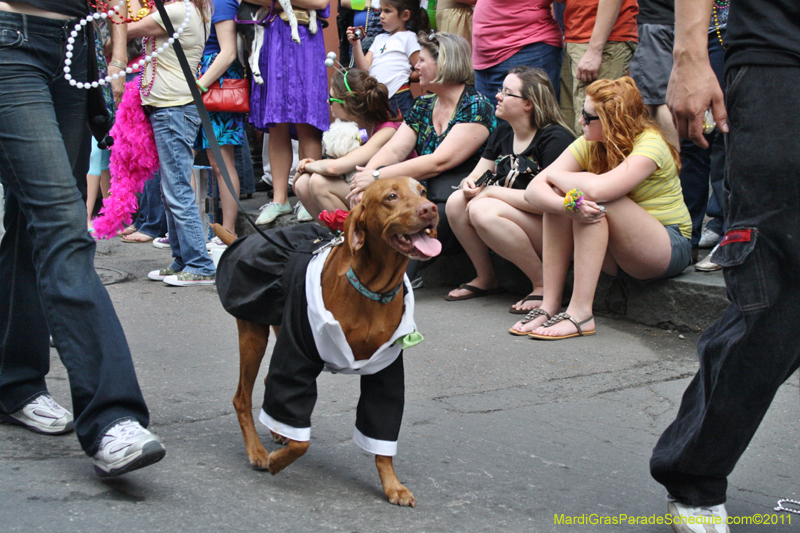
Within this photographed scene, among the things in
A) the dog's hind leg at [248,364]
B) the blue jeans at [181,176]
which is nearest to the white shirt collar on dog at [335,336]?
the dog's hind leg at [248,364]

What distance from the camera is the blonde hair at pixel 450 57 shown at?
5484mm

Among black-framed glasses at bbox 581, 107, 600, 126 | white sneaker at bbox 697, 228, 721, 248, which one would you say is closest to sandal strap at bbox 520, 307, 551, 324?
black-framed glasses at bbox 581, 107, 600, 126

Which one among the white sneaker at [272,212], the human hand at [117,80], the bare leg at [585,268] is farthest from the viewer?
the white sneaker at [272,212]

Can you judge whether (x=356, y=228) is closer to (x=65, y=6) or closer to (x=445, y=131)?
(x=65, y=6)

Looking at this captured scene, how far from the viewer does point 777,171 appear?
1862 millimetres

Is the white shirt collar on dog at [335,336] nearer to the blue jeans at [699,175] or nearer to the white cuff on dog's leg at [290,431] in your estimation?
the white cuff on dog's leg at [290,431]

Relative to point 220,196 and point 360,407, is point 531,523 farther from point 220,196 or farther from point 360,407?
point 220,196

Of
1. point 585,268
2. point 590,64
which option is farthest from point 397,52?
point 585,268

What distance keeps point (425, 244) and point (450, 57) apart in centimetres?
339

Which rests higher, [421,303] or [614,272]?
[614,272]

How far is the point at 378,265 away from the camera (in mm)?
2473

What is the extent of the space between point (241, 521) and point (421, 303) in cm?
326

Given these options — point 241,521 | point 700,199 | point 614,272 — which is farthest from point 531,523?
point 700,199

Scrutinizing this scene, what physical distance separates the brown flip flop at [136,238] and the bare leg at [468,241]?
388 cm
